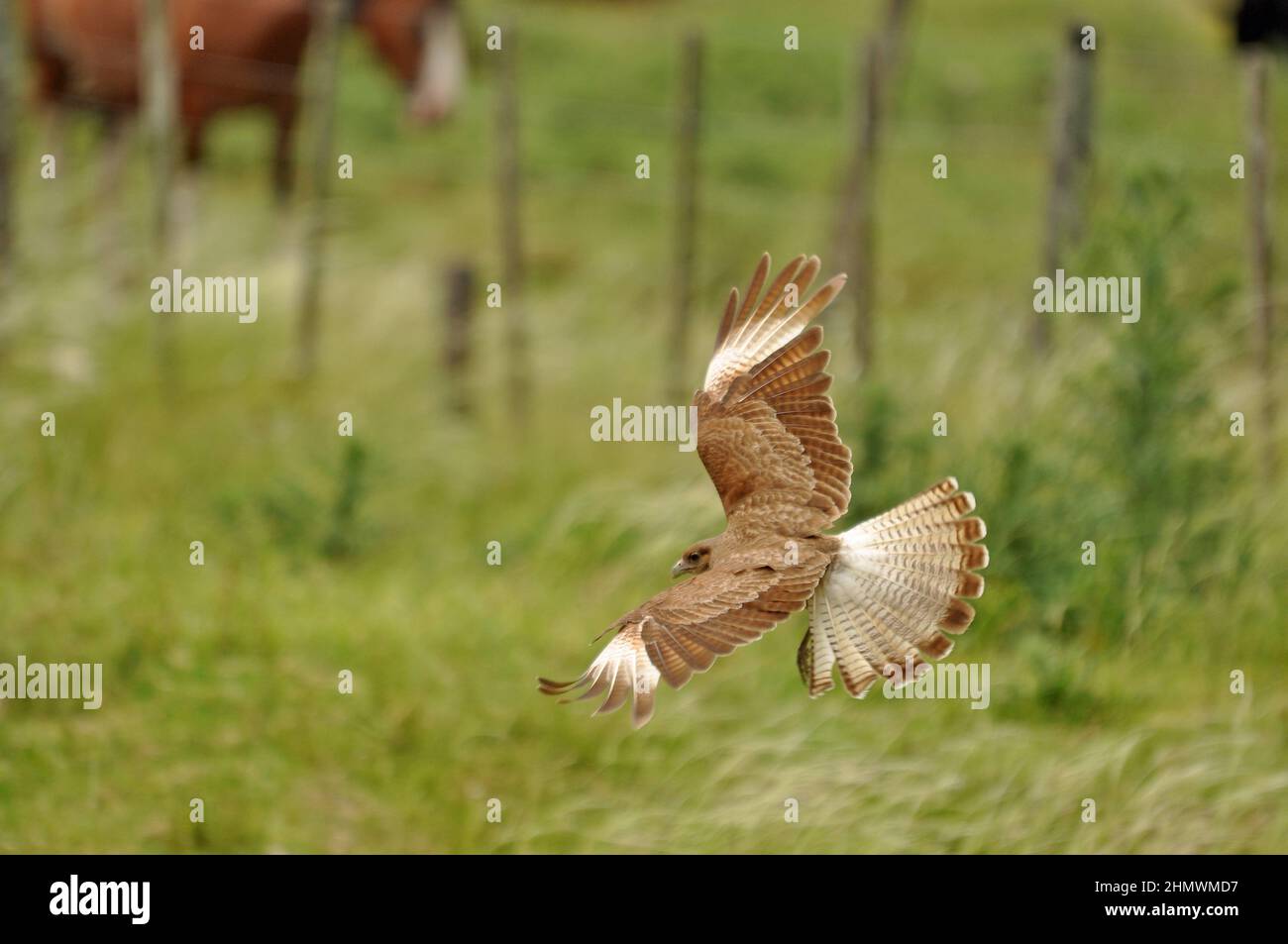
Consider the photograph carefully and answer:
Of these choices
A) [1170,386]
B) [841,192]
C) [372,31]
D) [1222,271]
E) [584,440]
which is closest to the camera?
[1170,386]

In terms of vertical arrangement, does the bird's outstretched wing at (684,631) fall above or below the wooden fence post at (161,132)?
below

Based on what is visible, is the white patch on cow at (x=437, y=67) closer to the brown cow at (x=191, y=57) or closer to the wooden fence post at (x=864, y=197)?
the brown cow at (x=191, y=57)

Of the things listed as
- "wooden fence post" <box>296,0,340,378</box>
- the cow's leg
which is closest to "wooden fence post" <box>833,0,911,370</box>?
"wooden fence post" <box>296,0,340,378</box>

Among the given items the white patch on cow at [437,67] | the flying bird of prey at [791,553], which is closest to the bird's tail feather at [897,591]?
the flying bird of prey at [791,553]

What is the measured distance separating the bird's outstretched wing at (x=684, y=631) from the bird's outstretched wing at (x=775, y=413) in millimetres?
345

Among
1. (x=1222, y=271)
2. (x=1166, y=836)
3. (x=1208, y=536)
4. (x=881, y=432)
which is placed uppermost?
(x=1222, y=271)

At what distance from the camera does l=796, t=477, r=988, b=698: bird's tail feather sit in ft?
10.3

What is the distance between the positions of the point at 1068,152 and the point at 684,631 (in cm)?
457

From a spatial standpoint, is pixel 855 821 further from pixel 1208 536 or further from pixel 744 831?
pixel 1208 536

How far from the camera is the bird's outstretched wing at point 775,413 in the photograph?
11.1ft

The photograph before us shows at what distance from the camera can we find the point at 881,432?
583 cm

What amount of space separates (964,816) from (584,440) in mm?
2983

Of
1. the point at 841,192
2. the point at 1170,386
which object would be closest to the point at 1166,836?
the point at 1170,386

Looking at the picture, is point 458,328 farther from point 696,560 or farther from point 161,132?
point 696,560
